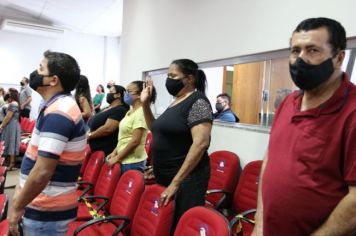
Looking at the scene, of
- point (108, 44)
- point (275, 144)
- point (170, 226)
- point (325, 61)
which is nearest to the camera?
point (325, 61)

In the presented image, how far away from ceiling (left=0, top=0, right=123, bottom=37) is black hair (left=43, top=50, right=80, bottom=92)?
5194mm

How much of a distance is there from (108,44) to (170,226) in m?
8.74

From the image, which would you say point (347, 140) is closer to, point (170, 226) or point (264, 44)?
point (170, 226)

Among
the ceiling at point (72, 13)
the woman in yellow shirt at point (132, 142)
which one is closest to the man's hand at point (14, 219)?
the woman in yellow shirt at point (132, 142)

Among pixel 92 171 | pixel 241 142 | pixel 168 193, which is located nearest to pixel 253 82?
pixel 241 142

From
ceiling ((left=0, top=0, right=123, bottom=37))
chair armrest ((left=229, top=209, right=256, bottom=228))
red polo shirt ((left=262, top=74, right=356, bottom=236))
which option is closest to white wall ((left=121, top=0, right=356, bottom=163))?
chair armrest ((left=229, top=209, right=256, bottom=228))

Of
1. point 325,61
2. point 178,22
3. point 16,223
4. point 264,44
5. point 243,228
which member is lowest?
point 243,228

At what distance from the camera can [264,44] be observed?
8.28ft

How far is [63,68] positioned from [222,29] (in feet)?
5.92

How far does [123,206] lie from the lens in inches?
91.4

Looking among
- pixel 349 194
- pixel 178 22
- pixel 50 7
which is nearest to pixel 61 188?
pixel 349 194

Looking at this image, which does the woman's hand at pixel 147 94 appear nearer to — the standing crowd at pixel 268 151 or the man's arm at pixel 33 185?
the standing crowd at pixel 268 151

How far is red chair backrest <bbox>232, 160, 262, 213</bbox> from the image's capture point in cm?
239

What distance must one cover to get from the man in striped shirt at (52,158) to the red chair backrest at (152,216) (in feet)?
1.71
